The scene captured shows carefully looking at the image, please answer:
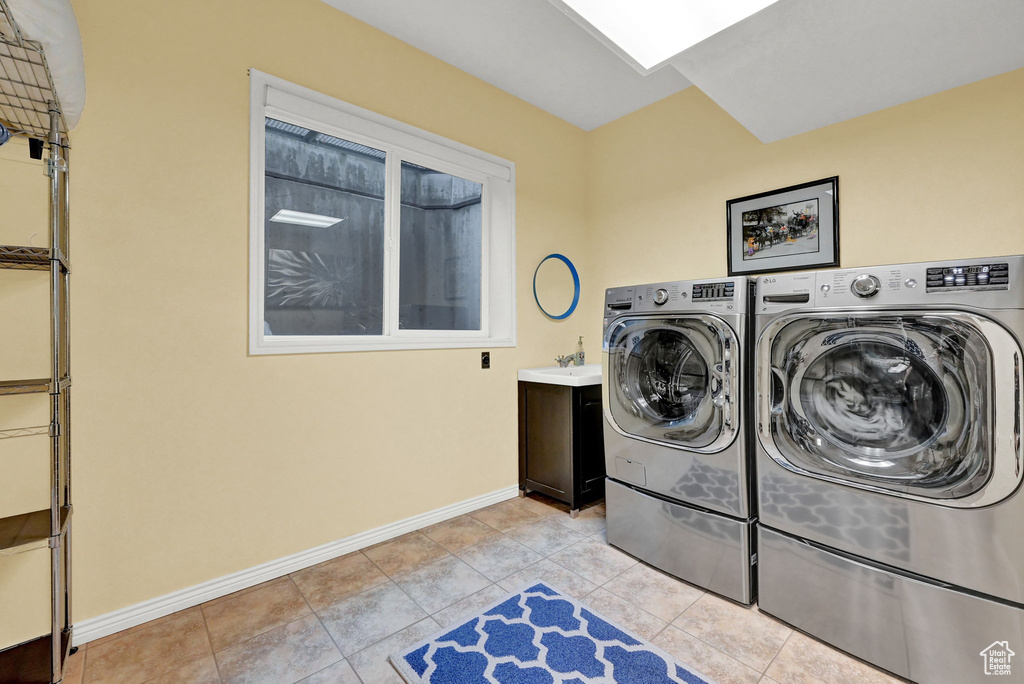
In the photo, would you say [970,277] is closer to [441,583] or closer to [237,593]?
[441,583]

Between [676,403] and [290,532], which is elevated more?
[676,403]

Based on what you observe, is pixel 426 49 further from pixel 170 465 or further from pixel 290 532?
pixel 290 532

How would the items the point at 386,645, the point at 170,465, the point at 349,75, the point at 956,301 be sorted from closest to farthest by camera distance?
the point at 956,301, the point at 386,645, the point at 170,465, the point at 349,75

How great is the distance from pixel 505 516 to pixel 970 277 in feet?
7.77

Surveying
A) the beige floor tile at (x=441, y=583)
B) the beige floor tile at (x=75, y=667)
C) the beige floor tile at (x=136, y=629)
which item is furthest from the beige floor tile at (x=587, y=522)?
the beige floor tile at (x=75, y=667)

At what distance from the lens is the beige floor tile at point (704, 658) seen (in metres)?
1.45

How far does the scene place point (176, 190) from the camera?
183 cm

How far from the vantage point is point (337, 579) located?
206 centimetres

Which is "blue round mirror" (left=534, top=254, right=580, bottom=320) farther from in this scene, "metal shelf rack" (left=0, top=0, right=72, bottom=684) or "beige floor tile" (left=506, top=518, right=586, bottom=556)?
"metal shelf rack" (left=0, top=0, right=72, bottom=684)

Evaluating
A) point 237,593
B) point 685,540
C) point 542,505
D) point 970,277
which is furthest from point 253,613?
point 970,277

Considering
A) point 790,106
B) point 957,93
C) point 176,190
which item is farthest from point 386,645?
point 957,93

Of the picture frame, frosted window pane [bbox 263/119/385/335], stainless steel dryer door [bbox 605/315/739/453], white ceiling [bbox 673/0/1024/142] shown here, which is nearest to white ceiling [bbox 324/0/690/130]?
frosted window pane [bbox 263/119/385/335]

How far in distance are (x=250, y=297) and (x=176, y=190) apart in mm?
502

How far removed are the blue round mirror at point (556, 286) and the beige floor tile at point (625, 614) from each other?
190 centimetres
